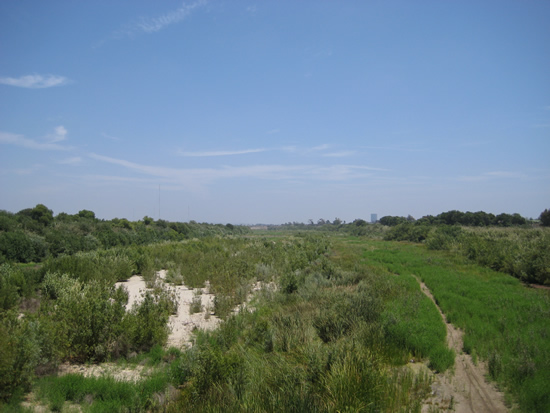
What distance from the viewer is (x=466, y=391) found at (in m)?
5.84

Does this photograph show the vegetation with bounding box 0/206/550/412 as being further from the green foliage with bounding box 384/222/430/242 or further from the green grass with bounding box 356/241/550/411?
the green foliage with bounding box 384/222/430/242

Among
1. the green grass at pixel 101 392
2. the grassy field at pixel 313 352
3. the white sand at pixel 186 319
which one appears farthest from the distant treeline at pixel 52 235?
the green grass at pixel 101 392

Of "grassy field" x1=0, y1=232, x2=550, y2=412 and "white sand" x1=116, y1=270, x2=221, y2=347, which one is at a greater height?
"grassy field" x1=0, y1=232, x2=550, y2=412

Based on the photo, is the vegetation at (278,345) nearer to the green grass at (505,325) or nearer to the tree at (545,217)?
the green grass at (505,325)

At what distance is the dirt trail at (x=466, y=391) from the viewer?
5.37 metres

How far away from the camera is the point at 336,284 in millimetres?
14398

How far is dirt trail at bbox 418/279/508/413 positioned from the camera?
537cm

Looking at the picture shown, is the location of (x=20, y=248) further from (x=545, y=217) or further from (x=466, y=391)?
(x=545, y=217)

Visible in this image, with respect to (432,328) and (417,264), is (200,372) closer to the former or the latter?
(432,328)

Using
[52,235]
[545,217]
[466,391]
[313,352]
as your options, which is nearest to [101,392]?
[313,352]

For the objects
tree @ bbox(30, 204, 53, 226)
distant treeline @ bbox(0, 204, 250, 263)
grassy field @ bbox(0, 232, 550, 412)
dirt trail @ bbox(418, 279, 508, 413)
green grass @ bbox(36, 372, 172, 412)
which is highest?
tree @ bbox(30, 204, 53, 226)

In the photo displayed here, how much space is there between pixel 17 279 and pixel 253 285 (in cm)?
940

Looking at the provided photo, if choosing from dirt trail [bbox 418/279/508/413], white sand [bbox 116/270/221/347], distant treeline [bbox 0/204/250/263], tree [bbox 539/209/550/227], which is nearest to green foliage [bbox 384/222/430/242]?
tree [bbox 539/209/550/227]

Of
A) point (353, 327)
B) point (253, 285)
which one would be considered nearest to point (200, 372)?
point (353, 327)
